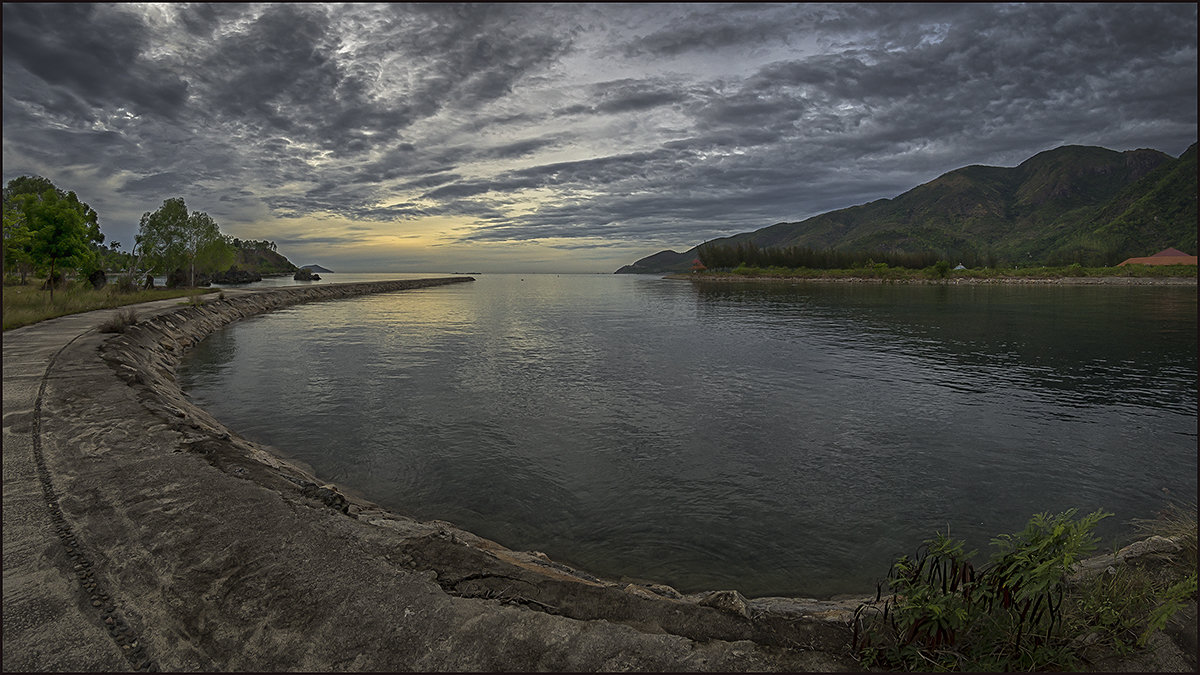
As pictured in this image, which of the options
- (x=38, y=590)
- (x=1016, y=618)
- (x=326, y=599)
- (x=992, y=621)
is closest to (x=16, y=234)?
(x=38, y=590)

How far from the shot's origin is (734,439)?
45.9 ft

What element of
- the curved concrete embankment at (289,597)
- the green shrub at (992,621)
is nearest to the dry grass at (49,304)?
the curved concrete embankment at (289,597)

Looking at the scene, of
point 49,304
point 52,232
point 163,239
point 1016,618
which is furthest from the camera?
point 163,239

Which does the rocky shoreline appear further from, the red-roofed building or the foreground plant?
the red-roofed building

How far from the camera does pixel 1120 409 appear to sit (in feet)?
54.3

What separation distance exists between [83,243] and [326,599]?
4283 centimetres

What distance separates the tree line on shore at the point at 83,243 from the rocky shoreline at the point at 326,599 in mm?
33847

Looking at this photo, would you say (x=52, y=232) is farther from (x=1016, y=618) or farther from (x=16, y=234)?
(x=1016, y=618)

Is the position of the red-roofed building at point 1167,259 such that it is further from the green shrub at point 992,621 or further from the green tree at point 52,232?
the green tree at point 52,232

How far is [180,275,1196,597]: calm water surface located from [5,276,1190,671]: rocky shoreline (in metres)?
1.80

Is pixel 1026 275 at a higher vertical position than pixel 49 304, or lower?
lower

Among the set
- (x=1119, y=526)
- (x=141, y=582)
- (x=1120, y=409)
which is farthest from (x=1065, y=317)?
(x=141, y=582)

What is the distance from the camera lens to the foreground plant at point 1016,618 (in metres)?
3.88

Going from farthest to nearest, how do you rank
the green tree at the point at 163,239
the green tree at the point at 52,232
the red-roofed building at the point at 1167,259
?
1. the red-roofed building at the point at 1167,259
2. the green tree at the point at 163,239
3. the green tree at the point at 52,232
